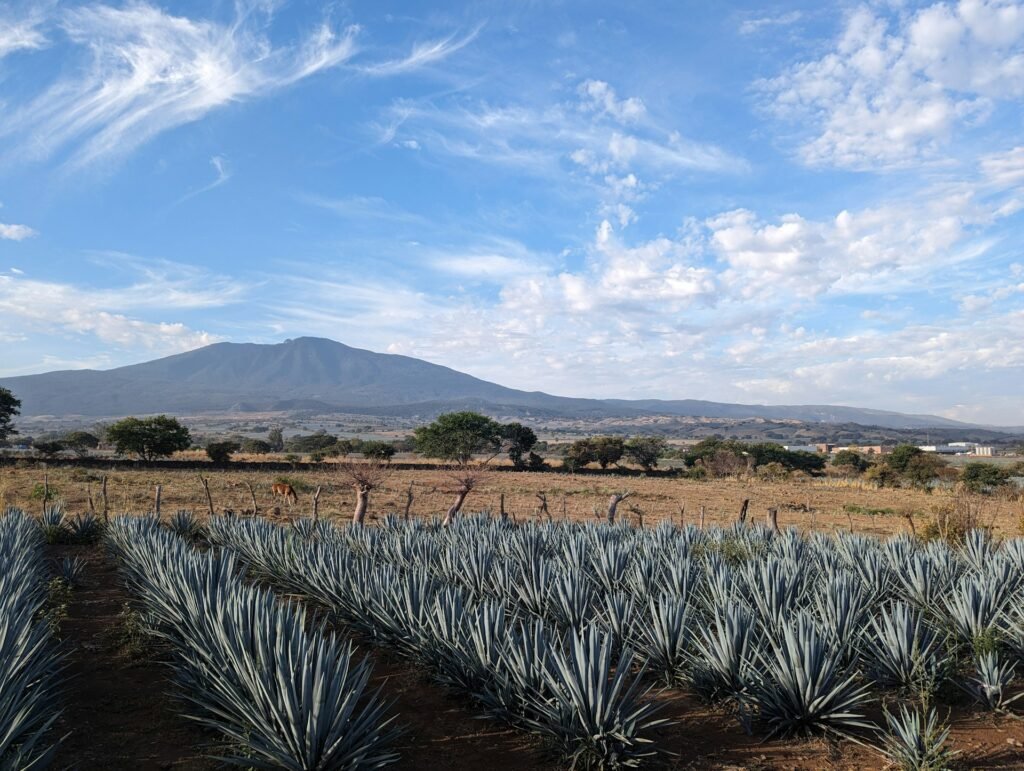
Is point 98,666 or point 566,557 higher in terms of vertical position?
point 566,557

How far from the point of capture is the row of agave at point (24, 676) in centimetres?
370

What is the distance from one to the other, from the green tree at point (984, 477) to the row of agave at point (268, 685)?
33800 mm

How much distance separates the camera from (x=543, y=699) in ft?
15.0

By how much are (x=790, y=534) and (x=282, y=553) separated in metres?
6.81

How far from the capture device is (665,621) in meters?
5.59

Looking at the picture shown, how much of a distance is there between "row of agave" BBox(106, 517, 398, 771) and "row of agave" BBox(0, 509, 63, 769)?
0.84 meters

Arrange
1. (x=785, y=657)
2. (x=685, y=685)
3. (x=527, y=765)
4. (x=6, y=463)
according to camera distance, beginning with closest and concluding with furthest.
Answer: (x=527, y=765) → (x=785, y=657) → (x=685, y=685) → (x=6, y=463)

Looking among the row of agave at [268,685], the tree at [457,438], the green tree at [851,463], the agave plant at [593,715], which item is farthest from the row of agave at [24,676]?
the green tree at [851,463]

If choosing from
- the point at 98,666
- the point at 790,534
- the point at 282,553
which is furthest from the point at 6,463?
the point at 790,534

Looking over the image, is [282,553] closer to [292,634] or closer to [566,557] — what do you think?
[566,557]

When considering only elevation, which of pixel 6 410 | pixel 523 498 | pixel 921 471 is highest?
pixel 6 410

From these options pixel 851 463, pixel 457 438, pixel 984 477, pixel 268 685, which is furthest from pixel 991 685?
pixel 851 463

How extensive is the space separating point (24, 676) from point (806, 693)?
489cm

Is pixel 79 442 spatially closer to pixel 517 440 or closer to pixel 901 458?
pixel 517 440
